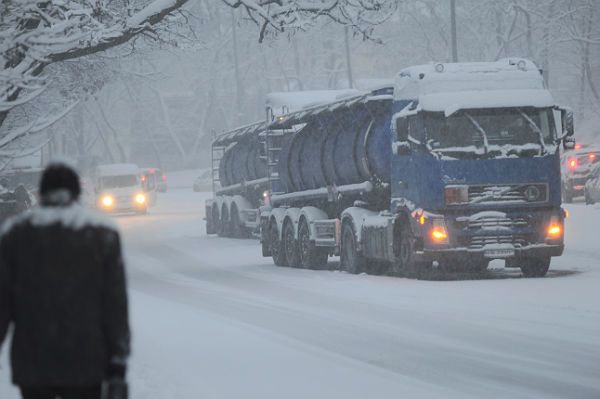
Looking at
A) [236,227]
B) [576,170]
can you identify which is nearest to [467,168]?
[236,227]

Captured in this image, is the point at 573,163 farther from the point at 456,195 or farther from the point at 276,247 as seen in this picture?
the point at 456,195

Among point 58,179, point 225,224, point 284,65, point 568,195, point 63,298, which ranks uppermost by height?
point 284,65

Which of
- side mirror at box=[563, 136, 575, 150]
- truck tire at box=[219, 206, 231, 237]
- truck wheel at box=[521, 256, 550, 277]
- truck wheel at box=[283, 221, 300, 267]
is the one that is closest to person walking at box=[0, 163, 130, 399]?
side mirror at box=[563, 136, 575, 150]

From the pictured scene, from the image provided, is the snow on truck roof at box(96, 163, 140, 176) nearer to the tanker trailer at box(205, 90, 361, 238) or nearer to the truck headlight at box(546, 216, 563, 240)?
the tanker trailer at box(205, 90, 361, 238)

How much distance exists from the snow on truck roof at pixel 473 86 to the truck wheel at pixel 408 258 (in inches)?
84.9

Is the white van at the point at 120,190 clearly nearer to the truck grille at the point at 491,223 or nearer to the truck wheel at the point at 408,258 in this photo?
the truck wheel at the point at 408,258

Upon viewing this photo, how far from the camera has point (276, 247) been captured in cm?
3022

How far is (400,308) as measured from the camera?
18.1 metres

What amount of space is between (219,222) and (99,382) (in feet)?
129

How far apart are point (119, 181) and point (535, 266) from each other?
152 feet

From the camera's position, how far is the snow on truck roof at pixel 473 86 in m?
22.2

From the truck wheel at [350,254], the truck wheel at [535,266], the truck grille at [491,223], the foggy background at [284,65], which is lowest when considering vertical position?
the truck wheel at [535,266]

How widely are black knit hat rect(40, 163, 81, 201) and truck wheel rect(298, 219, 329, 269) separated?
70.4 feet

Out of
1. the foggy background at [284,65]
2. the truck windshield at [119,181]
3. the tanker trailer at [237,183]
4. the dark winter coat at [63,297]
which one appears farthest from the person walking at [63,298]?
the truck windshield at [119,181]
